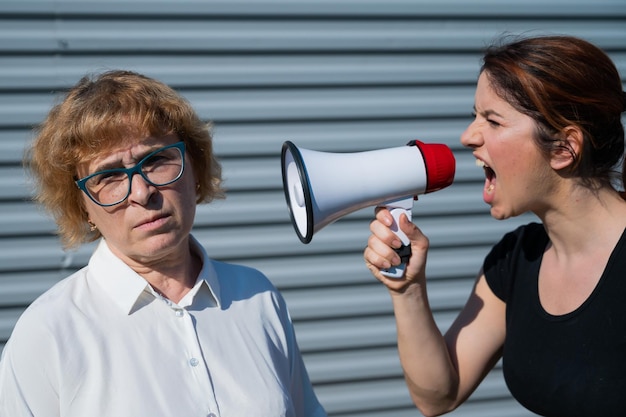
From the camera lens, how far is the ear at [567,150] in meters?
2.48

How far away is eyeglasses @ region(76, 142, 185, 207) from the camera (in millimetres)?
2320

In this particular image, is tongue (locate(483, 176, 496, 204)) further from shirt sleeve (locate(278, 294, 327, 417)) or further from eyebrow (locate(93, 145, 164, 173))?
eyebrow (locate(93, 145, 164, 173))

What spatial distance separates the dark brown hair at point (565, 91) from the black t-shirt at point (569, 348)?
362mm

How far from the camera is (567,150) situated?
2494mm

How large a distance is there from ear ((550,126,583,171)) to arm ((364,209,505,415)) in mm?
497

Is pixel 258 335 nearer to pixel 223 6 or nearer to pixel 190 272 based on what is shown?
pixel 190 272

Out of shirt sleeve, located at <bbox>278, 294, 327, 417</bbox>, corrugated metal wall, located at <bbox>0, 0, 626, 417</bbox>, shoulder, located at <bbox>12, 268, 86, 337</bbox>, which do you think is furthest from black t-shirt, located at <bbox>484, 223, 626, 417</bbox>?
corrugated metal wall, located at <bbox>0, 0, 626, 417</bbox>

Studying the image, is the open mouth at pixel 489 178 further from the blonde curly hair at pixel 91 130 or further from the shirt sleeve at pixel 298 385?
the blonde curly hair at pixel 91 130

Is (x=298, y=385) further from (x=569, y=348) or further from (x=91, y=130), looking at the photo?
(x=91, y=130)

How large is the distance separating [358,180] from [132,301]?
0.80 meters

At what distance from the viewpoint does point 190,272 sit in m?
2.57

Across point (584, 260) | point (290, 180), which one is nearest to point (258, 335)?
point (290, 180)

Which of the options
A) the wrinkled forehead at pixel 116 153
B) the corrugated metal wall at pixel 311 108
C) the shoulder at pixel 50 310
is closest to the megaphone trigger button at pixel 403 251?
the wrinkled forehead at pixel 116 153

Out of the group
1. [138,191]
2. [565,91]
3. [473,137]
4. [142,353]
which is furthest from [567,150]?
[142,353]
